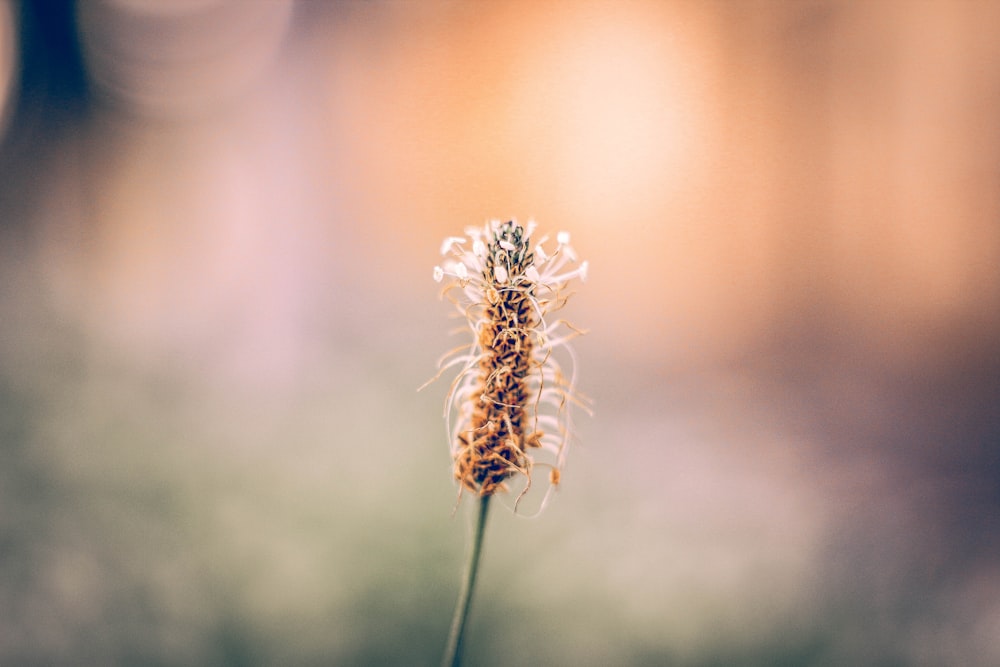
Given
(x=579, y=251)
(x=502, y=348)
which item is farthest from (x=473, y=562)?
(x=579, y=251)

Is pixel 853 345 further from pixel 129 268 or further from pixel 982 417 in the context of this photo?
pixel 129 268

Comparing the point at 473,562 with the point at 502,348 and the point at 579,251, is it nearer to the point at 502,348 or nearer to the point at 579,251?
the point at 502,348

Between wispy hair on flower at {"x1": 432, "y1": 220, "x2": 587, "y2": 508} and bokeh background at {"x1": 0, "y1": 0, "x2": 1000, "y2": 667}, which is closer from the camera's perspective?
wispy hair on flower at {"x1": 432, "y1": 220, "x2": 587, "y2": 508}

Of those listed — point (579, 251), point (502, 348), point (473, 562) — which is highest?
point (579, 251)

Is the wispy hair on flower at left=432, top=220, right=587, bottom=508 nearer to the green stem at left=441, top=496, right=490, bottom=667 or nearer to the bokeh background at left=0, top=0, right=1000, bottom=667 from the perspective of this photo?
the green stem at left=441, top=496, right=490, bottom=667

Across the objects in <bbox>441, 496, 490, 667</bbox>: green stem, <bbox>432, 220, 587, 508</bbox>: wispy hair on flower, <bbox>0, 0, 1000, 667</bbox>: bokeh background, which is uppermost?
<bbox>0, 0, 1000, 667</bbox>: bokeh background

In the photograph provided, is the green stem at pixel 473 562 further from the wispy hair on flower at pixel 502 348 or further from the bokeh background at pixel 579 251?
the bokeh background at pixel 579 251

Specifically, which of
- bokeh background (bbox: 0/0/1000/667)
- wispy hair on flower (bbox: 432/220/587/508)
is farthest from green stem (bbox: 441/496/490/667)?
bokeh background (bbox: 0/0/1000/667)

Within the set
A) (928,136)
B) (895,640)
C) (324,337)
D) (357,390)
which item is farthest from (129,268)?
(928,136)

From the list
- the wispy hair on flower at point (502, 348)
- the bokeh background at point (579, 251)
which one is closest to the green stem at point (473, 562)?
the wispy hair on flower at point (502, 348)
